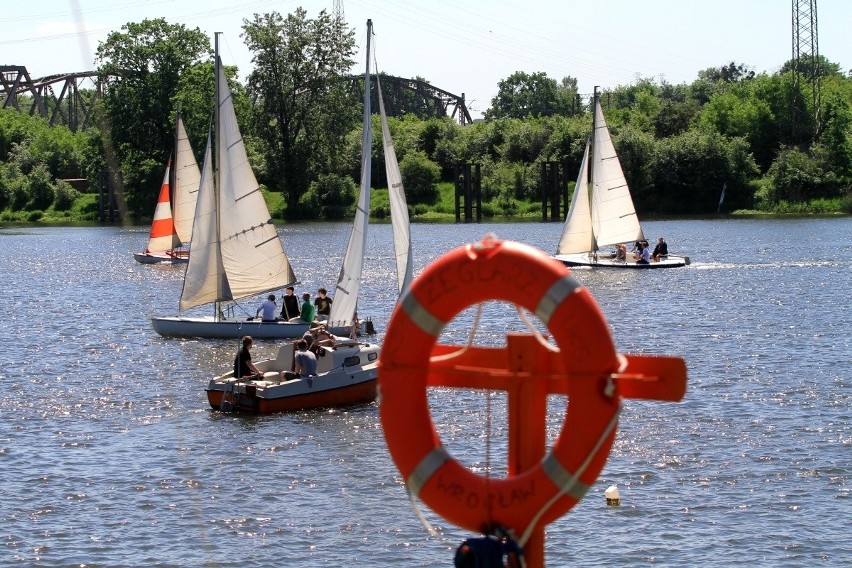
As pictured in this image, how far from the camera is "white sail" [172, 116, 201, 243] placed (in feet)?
172

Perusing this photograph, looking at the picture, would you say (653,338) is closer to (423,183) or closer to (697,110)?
(423,183)

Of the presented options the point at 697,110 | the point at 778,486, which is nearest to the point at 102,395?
the point at 778,486

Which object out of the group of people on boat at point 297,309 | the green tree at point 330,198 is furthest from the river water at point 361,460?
the green tree at point 330,198

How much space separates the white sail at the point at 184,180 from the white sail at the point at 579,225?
16494 millimetres

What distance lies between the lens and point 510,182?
116 meters

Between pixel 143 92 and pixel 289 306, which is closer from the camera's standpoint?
pixel 289 306

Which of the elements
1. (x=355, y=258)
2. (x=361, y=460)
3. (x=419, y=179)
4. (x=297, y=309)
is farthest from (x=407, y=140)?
(x=361, y=460)

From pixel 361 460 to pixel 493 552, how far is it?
45.6 ft

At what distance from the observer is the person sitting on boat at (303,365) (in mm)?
26281

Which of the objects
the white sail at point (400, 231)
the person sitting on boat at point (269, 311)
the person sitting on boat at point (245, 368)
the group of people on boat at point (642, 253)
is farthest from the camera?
the group of people on boat at point (642, 253)

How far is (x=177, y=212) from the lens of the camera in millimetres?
62438

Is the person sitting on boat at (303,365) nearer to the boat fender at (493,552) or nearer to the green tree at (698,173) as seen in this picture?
the boat fender at (493,552)

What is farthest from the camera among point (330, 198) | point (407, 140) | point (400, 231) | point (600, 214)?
point (407, 140)

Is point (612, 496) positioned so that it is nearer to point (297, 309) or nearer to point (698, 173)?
point (297, 309)
